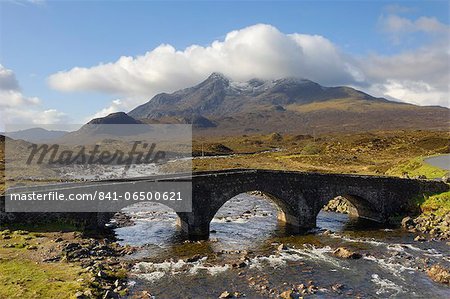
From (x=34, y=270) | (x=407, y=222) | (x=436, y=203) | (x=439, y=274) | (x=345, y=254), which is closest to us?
(x=34, y=270)

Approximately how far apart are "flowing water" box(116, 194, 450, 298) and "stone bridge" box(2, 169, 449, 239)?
2.15 meters

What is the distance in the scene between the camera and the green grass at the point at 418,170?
65.9m

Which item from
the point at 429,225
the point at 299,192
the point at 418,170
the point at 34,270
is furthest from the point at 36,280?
the point at 418,170

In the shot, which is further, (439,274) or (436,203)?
(436,203)

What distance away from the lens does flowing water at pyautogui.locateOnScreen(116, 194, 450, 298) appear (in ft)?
102

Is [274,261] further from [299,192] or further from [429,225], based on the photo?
[429,225]

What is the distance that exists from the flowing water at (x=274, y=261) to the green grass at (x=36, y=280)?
4.44 meters

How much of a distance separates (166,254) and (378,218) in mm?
29800

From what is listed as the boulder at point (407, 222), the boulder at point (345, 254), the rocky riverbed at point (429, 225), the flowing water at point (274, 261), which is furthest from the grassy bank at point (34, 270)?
the boulder at point (407, 222)

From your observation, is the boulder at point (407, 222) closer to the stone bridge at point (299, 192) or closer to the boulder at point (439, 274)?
the stone bridge at point (299, 192)

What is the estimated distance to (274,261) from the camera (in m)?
37.6

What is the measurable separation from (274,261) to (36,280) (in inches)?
780

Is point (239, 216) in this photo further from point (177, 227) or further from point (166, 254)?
point (166, 254)

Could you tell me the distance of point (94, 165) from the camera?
383 feet
